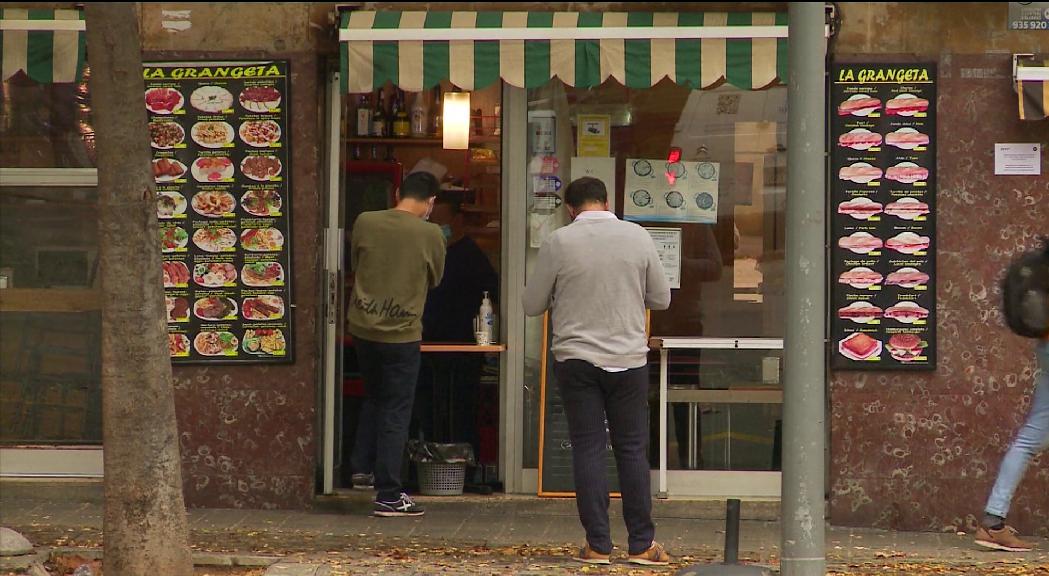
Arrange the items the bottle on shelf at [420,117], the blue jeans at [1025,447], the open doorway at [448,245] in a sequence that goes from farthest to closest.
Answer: the bottle on shelf at [420,117] → the open doorway at [448,245] → the blue jeans at [1025,447]

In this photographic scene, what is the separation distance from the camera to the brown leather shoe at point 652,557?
23.9ft

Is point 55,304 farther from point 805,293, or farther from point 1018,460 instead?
point 1018,460

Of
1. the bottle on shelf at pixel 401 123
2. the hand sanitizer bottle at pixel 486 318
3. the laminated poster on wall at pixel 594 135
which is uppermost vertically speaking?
the bottle on shelf at pixel 401 123

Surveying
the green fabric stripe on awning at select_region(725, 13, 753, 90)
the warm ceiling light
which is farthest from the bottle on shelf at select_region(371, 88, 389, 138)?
the green fabric stripe on awning at select_region(725, 13, 753, 90)

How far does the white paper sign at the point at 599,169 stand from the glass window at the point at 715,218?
0.03 metres

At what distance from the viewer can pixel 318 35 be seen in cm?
880

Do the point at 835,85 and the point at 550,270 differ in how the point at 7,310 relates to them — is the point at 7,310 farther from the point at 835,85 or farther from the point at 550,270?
the point at 835,85

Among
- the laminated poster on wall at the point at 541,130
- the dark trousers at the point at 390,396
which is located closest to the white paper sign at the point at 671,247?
the laminated poster on wall at the point at 541,130

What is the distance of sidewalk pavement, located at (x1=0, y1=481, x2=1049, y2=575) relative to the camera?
7.56m

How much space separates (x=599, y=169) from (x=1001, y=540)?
3.20m

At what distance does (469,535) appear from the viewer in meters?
8.25

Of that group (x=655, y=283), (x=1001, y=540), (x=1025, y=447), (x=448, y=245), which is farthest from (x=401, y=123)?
(x=1001, y=540)

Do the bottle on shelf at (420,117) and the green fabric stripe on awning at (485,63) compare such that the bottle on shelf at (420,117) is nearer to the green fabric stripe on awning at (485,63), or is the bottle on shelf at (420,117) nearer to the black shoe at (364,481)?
the green fabric stripe on awning at (485,63)

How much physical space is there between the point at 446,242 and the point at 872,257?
2.75 m
